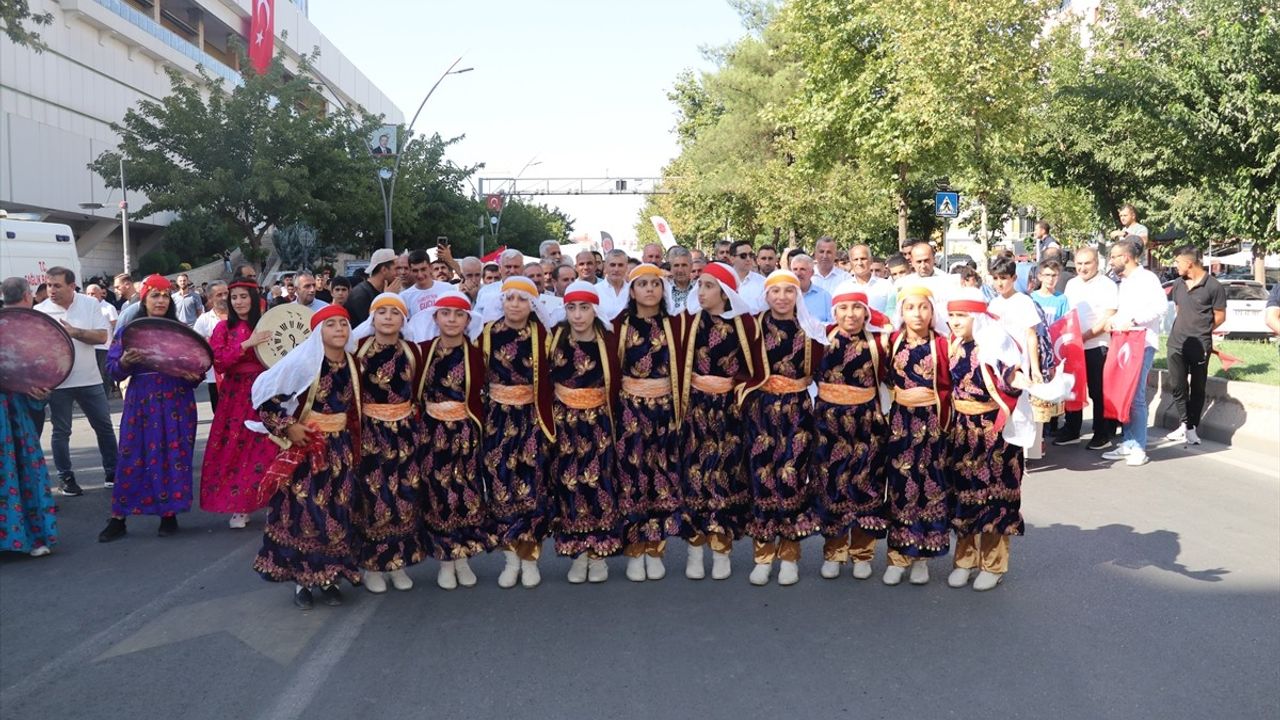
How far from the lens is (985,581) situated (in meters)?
6.25

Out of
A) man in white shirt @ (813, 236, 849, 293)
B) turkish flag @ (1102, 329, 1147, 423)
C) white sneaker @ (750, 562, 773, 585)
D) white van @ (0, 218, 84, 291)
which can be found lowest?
white sneaker @ (750, 562, 773, 585)

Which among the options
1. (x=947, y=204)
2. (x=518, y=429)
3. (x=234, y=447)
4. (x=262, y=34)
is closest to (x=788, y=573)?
(x=518, y=429)

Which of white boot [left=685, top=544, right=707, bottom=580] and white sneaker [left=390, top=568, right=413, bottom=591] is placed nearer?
white sneaker [left=390, top=568, right=413, bottom=591]

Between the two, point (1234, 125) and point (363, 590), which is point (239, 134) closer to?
point (1234, 125)

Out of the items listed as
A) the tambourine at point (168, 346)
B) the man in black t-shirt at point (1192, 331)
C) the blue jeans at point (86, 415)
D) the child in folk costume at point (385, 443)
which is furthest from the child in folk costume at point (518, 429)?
the man in black t-shirt at point (1192, 331)

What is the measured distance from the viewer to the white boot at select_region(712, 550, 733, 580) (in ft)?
21.6

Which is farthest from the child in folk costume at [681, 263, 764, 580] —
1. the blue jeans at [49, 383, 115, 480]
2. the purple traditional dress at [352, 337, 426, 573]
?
the blue jeans at [49, 383, 115, 480]

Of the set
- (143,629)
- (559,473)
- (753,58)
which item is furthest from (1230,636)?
(753,58)

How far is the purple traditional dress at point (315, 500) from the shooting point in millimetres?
6035

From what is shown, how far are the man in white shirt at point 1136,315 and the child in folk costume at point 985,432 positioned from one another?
473cm

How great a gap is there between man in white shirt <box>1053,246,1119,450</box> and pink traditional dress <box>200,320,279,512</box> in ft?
24.1

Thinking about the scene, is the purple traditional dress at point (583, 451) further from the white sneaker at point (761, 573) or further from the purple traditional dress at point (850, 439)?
the purple traditional dress at point (850, 439)

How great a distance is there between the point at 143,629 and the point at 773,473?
3523 millimetres

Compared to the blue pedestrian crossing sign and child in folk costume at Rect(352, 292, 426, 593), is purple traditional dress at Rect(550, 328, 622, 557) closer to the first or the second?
child in folk costume at Rect(352, 292, 426, 593)
